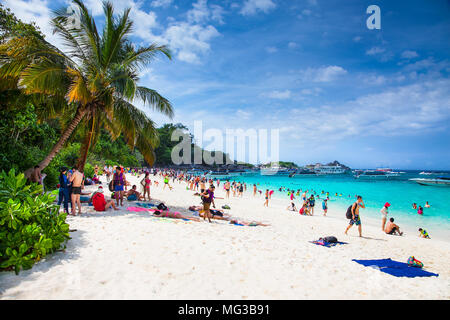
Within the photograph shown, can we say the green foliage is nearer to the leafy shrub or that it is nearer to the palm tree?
the palm tree

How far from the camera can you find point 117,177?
8.39 meters

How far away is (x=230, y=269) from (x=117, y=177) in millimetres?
6421

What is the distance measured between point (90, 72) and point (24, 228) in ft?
23.6

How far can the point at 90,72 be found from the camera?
8.39 m

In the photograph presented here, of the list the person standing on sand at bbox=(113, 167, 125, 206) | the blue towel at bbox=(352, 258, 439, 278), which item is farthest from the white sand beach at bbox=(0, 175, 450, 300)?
the person standing on sand at bbox=(113, 167, 125, 206)

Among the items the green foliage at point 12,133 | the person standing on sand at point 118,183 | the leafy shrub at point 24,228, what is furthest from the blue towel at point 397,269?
the green foliage at point 12,133

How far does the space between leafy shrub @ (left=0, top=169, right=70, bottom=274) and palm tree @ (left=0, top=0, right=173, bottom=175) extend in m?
4.11

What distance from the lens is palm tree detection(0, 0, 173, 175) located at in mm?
6527

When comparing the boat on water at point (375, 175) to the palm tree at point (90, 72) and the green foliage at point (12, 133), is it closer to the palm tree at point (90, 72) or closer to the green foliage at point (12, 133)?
the palm tree at point (90, 72)

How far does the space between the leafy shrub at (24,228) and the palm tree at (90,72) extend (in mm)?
4111
